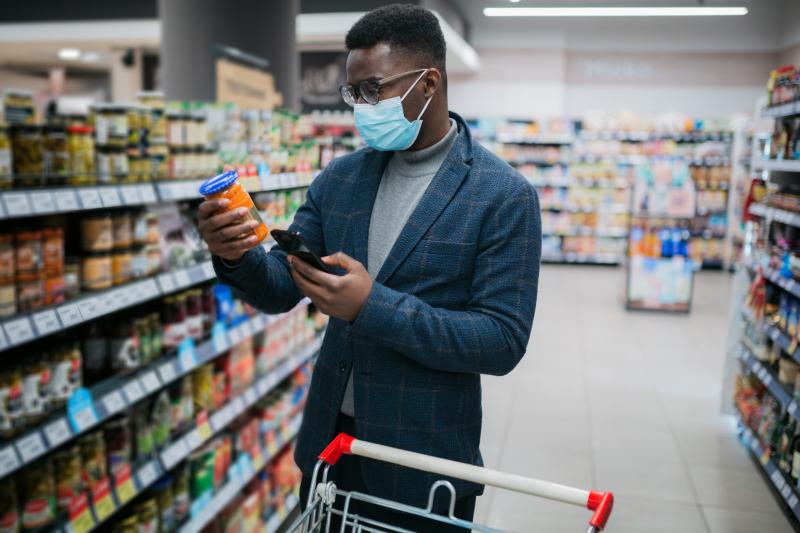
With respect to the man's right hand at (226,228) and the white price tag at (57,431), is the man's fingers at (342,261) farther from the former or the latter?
the white price tag at (57,431)

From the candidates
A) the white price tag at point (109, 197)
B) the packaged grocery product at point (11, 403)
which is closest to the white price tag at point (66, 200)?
the white price tag at point (109, 197)

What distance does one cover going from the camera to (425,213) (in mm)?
1469

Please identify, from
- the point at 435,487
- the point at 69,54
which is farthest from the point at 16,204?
the point at 69,54

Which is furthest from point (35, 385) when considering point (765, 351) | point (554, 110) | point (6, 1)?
point (554, 110)

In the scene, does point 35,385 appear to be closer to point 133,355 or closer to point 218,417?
point 133,355

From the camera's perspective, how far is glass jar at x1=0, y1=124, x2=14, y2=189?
1.69 meters

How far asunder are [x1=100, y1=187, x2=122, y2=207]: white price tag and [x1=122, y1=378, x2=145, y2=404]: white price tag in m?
0.56

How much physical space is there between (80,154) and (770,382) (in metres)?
3.56

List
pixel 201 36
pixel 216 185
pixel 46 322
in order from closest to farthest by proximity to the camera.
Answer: pixel 216 185 → pixel 46 322 → pixel 201 36

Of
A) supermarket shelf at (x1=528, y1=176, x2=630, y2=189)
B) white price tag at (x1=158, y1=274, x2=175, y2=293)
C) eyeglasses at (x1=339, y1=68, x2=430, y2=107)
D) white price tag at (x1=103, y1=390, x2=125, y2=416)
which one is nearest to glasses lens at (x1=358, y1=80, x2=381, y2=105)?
eyeglasses at (x1=339, y1=68, x2=430, y2=107)

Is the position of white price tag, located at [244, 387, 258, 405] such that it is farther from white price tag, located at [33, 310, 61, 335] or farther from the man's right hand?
the man's right hand

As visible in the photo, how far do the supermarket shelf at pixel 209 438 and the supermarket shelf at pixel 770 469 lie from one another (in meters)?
2.37

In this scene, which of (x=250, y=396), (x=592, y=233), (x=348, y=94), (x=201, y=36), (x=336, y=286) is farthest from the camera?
(x=592, y=233)

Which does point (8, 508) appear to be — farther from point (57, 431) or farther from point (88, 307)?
point (88, 307)
